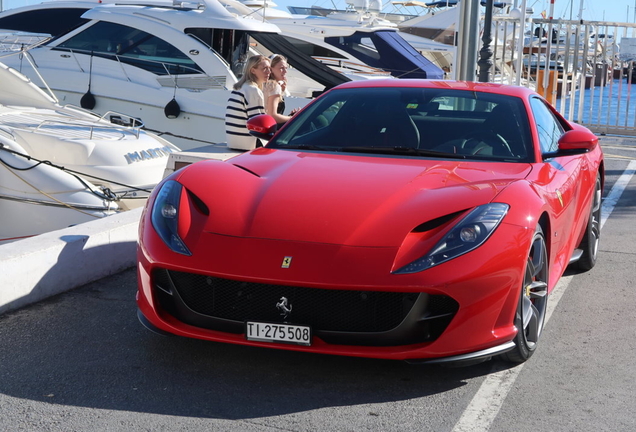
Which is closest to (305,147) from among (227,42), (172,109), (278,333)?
(278,333)

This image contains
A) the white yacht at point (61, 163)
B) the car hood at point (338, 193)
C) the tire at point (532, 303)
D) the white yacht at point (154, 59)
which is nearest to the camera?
the car hood at point (338, 193)

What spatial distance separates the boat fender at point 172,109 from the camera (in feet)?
45.0

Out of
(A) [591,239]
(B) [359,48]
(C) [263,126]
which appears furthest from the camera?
(B) [359,48]

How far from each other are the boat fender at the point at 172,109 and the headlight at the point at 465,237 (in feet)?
33.5

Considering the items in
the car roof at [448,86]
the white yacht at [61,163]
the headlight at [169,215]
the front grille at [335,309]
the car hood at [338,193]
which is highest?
the car roof at [448,86]

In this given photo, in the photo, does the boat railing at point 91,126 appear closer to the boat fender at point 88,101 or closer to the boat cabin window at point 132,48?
the boat fender at point 88,101

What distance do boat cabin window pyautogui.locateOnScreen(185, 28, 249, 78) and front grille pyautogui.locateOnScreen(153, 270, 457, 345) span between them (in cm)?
1129

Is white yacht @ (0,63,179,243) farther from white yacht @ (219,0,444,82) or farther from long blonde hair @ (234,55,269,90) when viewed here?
white yacht @ (219,0,444,82)

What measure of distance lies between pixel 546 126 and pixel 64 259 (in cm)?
316

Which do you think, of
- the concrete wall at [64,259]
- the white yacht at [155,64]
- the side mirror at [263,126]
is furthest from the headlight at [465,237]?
the white yacht at [155,64]

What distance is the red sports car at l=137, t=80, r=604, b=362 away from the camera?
382 cm

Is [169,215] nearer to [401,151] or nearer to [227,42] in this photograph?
[401,151]

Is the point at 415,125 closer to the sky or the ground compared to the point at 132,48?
closer to the sky

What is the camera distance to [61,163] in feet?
32.4
